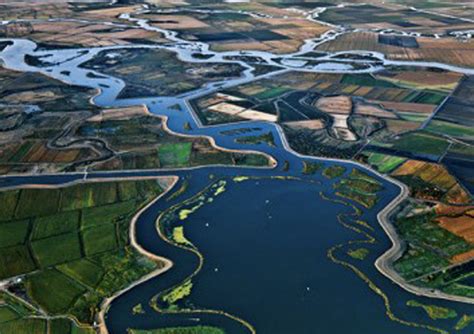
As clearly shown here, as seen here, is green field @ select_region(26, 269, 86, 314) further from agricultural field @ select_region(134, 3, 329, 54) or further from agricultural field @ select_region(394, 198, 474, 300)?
agricultural field @ select_region(134, 3, 329, 54)

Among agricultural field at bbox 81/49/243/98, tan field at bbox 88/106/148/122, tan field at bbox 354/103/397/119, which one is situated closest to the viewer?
tan field at bbox 88/106/148/122

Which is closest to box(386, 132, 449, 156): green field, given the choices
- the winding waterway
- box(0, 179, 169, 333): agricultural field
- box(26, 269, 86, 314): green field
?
the winding waterway

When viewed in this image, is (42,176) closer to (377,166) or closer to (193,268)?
(193,268)

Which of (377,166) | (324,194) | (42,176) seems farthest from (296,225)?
(42,176)

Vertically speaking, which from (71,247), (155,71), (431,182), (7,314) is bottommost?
(155,71)

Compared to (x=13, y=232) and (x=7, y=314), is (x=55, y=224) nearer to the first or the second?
(x=13, y=232)

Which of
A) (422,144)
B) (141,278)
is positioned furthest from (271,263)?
(422,144)

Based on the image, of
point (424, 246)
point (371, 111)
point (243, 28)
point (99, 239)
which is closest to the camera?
point (424, 246)
